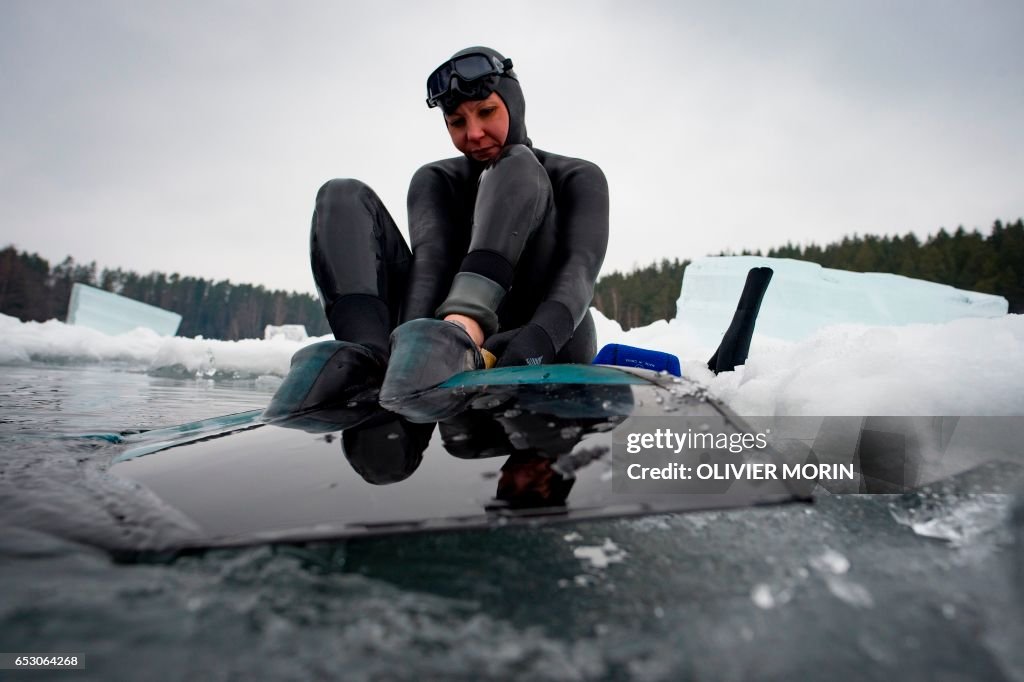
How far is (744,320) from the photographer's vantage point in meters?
1.87

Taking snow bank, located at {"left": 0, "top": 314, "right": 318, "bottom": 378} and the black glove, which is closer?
the black glove

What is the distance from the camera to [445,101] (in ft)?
4.29

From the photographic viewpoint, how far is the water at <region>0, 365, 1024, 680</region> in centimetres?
29

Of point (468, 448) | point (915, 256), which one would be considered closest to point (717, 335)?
point (468, 448)

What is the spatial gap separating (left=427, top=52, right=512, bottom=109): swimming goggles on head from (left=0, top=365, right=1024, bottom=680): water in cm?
114

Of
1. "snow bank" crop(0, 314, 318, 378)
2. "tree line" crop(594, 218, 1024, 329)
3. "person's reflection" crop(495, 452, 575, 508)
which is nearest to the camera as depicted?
"person's reflection" crop(495, 452, 575, 508)

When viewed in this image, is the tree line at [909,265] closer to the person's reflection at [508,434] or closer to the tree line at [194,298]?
the tree line at [194,298]

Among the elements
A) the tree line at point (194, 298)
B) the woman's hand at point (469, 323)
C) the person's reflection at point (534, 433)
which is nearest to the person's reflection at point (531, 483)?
the person's reflection at point (534, 433)

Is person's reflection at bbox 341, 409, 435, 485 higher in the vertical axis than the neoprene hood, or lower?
lower

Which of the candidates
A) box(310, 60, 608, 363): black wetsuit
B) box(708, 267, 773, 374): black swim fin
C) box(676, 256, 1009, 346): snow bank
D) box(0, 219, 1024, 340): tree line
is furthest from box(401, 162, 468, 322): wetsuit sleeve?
box(0, 219, 1024, 340): tree line

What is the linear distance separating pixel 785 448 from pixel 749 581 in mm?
711

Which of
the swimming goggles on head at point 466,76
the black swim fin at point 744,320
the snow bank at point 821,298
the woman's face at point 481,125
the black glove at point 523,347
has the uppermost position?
the snow bank at point 821,298

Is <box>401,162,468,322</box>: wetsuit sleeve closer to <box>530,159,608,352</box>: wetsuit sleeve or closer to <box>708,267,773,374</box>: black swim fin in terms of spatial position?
<box>530,159,608,352</box>: wetsuit sleeve

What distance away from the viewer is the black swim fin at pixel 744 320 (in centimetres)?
186
